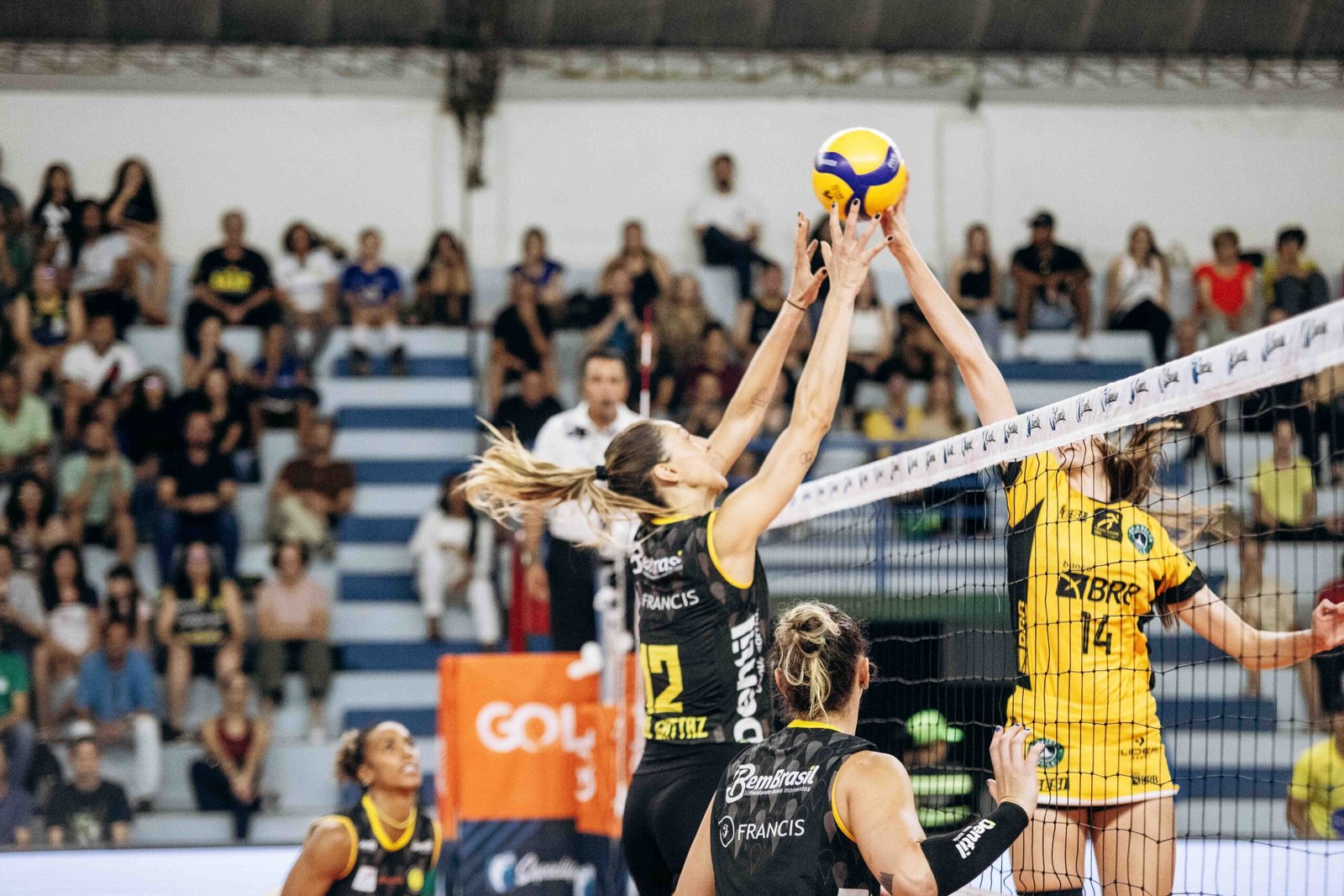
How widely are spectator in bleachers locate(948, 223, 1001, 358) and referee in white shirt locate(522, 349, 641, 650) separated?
7.53 m

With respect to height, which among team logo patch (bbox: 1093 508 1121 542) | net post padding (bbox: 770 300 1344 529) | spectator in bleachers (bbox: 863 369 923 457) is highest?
spectator in bleachers (bbox: 863 369 923 457)

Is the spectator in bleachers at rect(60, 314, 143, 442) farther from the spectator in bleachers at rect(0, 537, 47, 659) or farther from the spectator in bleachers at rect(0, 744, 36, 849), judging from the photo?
the spectator in bleachers at rect(0, 744, 36, 849)

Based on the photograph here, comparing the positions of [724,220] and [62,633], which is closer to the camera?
[62,633]

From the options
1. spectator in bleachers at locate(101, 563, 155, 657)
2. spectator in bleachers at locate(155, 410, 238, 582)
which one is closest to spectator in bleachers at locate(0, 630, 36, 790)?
spectator in bleachers at locate(101, 563, 155, 657)

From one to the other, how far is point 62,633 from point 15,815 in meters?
1.72

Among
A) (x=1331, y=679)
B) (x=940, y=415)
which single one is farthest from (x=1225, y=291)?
(x=1331, y=679)

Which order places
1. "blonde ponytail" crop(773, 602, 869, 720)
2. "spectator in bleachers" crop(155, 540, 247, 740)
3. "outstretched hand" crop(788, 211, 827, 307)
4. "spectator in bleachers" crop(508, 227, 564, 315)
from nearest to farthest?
"blonde ponytail" crop(773, 602, 869, 720) < "outstretched hand" crop(788, 211, 827, 307) < "spectator in bleachers" crop(155, 540, 247, 740) < "spectator in bleachers" crop(508, 227, 564, 315)

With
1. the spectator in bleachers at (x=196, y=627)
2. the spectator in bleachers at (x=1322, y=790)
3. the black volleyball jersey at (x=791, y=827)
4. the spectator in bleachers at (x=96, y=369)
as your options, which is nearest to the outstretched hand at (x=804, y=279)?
the black volleyball jersey at (x=791, y=827)

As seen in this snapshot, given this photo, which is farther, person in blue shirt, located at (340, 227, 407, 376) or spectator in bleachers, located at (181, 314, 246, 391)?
person in blue shirt, located at (340, 227, 407, 376)

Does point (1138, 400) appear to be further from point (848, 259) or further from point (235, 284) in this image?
point (235, 284)

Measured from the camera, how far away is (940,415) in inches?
559

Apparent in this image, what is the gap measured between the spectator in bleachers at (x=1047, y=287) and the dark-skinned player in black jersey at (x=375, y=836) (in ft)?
35.5

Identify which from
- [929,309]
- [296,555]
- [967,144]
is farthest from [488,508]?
[967,144]

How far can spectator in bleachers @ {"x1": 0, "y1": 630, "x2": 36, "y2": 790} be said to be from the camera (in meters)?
11.1
